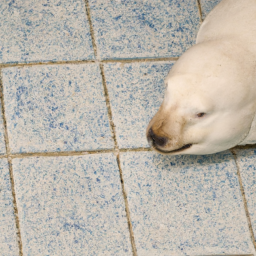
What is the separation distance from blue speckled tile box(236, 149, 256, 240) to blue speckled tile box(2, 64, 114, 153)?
865mm

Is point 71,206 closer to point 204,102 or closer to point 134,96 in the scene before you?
point 134,96

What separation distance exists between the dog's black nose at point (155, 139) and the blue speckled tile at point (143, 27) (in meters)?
0.77

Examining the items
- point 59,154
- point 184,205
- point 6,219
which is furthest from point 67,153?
point 184,205

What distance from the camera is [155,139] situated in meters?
2.03

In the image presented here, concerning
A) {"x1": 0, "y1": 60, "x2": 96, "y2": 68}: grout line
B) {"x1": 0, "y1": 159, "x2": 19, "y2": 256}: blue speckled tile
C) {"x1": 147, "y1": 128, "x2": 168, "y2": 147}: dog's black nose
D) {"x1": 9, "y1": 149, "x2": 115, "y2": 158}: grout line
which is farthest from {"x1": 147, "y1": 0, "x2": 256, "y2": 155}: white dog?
{"x1": 0, "y1": 159, "x2": 19, "y2": 256}: blue speckled tile

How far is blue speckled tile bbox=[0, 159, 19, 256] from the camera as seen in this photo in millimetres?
2270

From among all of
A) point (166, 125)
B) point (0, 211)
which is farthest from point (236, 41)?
point (0, 211)

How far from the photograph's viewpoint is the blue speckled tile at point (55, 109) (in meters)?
2.43

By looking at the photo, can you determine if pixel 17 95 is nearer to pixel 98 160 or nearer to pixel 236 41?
pixel 98 160

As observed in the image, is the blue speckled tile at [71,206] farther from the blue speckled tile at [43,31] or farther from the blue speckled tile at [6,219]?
the blue speckled tile at [43,31]

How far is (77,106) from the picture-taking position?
2.49 metres

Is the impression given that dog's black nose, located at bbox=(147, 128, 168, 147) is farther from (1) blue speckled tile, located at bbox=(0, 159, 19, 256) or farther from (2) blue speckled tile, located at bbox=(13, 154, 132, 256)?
(1) blue speckled tile, located at bbox=(0, 159, 19, 256)

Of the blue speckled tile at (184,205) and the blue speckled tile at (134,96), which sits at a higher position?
the blue speckled tile at (134,96)

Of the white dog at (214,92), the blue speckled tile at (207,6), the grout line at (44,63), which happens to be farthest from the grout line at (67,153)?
the blue speckled tile at (207,6)
